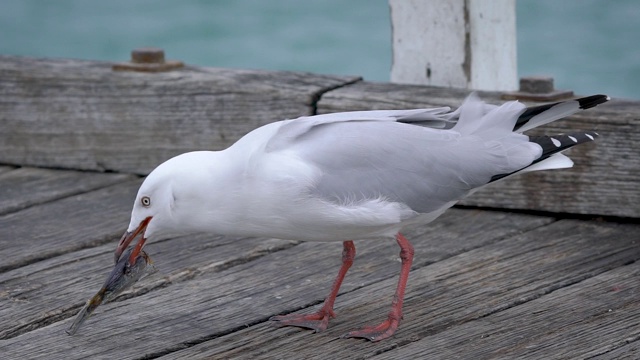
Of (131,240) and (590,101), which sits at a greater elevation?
(590,101)

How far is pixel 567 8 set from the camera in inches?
478

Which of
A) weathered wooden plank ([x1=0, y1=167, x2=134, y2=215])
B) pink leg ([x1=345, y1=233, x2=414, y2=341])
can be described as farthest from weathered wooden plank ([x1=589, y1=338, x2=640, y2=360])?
weathered wooden plank ([x1=0, y1=167, x2=134, y2=215])

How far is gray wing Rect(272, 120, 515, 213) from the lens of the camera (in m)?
2.33

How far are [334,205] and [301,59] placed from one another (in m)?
9.10

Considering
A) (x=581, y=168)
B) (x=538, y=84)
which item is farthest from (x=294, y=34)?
(x=581, y=168)

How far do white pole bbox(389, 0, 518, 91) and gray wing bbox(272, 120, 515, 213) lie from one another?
89cm

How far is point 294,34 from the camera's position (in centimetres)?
1195

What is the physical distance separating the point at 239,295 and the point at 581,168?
1025mm

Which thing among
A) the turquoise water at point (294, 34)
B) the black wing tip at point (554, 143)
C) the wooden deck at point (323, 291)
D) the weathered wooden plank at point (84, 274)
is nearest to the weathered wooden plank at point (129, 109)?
the wooden deck at point (323, 291)

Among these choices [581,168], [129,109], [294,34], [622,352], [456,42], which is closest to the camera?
[622,352]

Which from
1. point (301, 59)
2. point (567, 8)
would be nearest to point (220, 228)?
point (301, 59)

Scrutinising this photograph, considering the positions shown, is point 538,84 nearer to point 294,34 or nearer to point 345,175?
point 345,175

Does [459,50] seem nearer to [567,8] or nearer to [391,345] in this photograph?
[391,345]

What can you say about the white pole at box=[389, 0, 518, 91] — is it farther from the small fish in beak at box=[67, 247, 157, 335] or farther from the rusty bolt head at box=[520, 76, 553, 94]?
the small fish in beak at box=[67, 247, 157, 335]
